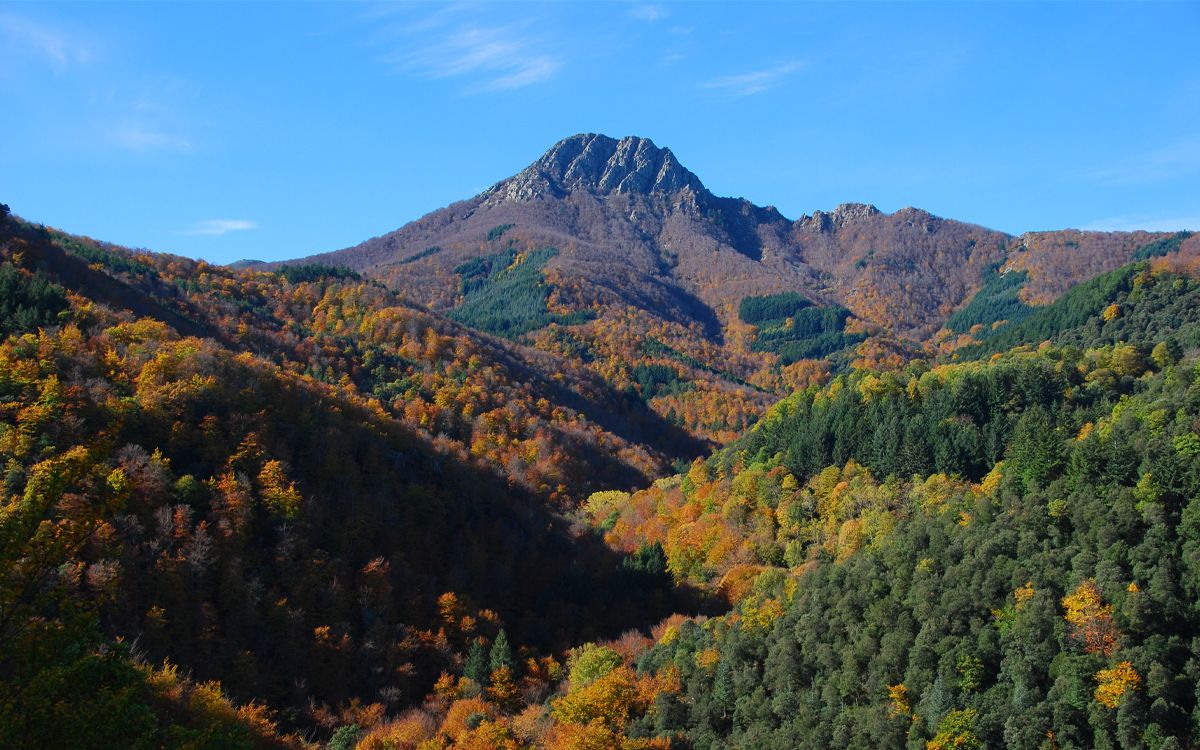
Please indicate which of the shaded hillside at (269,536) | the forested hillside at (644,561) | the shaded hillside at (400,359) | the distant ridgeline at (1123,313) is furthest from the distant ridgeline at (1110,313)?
the shaded hillside at (269,536)

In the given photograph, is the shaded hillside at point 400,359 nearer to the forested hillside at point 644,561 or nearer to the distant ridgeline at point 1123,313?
the forested hillside at point 644,561

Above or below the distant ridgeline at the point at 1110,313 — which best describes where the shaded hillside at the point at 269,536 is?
below

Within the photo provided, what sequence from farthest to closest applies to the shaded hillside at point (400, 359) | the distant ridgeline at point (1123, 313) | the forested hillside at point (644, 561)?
the shaded hillside at point (400, 359)
the distant ridgeline at point (1123, 313)
the forested hillside at point (644, 561)

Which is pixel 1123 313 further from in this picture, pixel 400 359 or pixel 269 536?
pixel 269 536

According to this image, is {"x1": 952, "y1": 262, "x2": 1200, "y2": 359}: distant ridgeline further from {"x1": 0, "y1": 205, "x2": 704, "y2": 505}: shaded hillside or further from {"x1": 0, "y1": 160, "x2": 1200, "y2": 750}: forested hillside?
{"x1": 0, "y1": 205, "x2": 704, "y2": 505}: shaded hillside

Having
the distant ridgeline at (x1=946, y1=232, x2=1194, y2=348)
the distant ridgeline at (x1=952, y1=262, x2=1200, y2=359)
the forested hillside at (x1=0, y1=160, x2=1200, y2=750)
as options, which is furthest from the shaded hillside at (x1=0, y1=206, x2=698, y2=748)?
the distant ridgeline at (x1=946, y1=232, x2=1194, y2=348)

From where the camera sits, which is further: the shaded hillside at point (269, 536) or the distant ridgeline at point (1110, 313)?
the distant ridgeline at point (1110, 313)

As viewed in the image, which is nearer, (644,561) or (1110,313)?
(644,561)

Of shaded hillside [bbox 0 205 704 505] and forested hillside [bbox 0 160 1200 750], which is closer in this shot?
forested hillside [bbox 0 160 1200 750]

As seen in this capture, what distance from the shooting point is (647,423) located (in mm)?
195250

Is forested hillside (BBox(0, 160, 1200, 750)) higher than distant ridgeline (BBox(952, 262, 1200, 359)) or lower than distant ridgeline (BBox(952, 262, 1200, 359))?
lower

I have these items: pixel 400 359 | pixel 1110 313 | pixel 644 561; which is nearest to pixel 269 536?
pixel 644 561

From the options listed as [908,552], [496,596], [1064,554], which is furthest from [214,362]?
[1064,554]

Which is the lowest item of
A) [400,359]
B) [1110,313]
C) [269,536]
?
[269,536]
